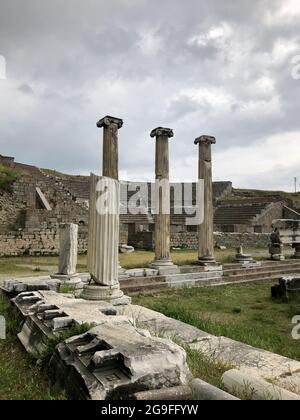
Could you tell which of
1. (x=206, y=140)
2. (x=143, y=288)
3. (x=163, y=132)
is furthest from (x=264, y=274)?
(x=163, y=132)

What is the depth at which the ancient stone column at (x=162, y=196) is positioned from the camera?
11387mm

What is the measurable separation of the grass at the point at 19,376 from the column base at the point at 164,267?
6.50 meters

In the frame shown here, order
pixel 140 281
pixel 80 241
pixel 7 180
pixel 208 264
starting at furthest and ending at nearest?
pixel 7 180 → pixel 80 241 → pixel 208 264 → pixel 140 281

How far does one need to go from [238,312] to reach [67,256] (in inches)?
165

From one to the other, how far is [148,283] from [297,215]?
2793cm

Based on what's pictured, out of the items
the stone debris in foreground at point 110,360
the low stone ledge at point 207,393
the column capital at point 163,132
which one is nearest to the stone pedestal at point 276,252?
the column capital at point 163,132

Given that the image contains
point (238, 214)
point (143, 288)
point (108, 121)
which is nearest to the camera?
point (143, 288)

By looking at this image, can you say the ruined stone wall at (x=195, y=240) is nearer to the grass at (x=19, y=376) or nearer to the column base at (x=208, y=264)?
the column base at (x=208, y=264)

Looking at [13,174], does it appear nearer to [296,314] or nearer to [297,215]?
[296,314]

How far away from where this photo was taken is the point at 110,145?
34.1 ft

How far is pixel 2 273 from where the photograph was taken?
11.6m

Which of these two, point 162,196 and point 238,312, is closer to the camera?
point 238,312

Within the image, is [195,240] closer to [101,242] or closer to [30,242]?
[30,242]
